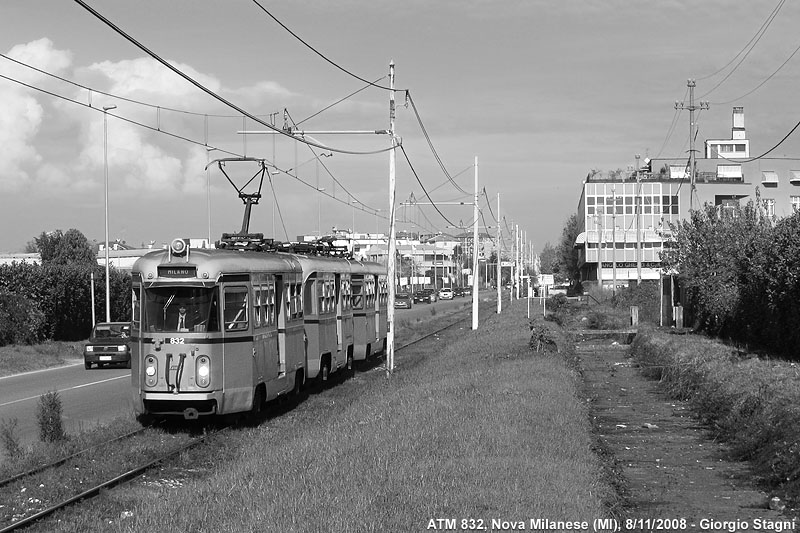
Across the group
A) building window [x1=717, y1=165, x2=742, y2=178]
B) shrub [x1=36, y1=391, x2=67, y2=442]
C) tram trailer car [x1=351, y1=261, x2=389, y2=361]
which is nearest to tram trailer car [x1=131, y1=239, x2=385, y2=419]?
shrub [x1=36, y1=391, x2=67, y2=442]

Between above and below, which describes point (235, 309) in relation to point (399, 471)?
above

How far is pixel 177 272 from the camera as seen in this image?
16328 mm

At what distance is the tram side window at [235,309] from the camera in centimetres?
A: 1656

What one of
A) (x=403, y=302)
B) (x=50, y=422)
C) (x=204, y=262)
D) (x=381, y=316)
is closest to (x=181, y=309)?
(x=204, y=262)

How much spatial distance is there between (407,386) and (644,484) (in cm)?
942

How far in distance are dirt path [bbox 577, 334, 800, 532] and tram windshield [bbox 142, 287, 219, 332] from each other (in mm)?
7002

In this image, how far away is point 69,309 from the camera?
43031 mm

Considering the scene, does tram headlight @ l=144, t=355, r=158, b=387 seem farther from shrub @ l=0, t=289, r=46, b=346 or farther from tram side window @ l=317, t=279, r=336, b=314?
shrub @ l=0, t=289, r=46, b=346

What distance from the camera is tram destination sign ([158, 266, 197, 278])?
1628 centimetres

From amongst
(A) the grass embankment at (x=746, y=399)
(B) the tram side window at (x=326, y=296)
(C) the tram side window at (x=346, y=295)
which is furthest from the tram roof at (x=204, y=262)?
(A) the grass embankment at (x=746, y=399)

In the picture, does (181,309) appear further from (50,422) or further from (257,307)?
(50,422)

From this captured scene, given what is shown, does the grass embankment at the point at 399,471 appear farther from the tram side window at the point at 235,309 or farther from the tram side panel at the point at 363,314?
the tram side panel at the point at 363,314

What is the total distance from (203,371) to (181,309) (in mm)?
1098

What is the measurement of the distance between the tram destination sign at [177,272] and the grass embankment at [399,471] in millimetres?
2857
